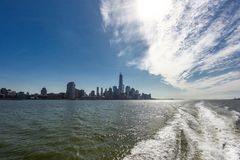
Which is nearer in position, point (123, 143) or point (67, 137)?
point (123, 143)

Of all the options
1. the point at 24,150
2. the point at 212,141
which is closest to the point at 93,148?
the point at 24,150

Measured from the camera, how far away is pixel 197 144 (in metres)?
15.0

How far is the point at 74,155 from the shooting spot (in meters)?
12.7

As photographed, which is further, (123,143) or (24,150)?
(123,143)

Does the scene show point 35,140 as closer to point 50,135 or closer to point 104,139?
point 50,135

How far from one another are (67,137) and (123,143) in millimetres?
5670

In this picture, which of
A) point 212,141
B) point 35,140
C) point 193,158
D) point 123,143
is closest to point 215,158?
point 193,158

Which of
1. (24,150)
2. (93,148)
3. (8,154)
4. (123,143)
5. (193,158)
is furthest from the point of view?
(123,143)

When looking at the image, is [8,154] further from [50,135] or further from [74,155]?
[50,135]

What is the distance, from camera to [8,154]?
1255 centimetres

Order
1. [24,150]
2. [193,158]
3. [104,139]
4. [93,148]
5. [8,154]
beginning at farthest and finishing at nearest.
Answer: [104,139] → [93,148] → [24,150] → [8,154] → [193,158]

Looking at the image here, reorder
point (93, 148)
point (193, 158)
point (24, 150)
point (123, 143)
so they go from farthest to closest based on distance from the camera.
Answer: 1. point (123, 143)
2. point (93, 148)
3. point (24, 150)
4. point (193, 158)

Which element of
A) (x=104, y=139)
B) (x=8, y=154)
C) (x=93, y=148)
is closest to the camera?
(x=8, y=154)

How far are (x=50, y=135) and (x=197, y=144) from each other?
44.6 feet
